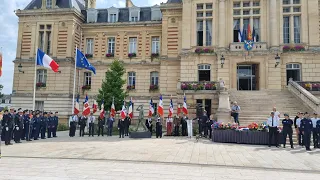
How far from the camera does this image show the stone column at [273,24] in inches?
945

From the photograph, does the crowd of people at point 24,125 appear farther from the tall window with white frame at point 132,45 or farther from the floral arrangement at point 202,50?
the tall window with white frame at point 132,45

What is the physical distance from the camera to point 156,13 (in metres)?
31.1

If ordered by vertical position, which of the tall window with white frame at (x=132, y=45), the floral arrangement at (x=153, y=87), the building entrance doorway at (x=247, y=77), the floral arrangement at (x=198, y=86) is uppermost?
the tall window with white frame at (x=132, y=45)

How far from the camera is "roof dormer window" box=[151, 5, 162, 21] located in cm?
3088

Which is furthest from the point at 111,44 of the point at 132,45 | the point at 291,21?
the point at 291,21

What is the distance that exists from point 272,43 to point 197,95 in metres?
8.73

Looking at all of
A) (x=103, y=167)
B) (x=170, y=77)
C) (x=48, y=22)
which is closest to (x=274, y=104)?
(x=170, y=77)

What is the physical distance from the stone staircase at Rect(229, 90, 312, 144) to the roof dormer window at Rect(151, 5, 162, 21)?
13127 mm

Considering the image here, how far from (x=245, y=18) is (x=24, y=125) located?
20865mm

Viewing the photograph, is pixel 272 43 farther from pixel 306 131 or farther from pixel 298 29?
pixel 306 131

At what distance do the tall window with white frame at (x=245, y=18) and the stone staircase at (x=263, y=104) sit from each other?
216 inches

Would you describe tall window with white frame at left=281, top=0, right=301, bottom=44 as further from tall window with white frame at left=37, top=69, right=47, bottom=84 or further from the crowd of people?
tall window with white frame at left=37, top=69, right=47, bottom=84

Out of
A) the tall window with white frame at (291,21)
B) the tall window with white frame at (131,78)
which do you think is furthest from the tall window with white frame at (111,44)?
the tall window with white frame at (291,21)

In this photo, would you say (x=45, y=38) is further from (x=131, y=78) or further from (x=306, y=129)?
(x=306, y=129)
